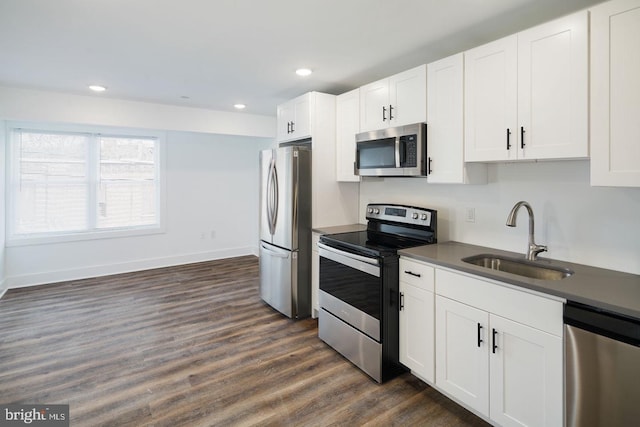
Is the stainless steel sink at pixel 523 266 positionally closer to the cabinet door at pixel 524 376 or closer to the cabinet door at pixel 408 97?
the cabinet door at pixel 524 376

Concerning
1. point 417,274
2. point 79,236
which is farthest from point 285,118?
point 79,236

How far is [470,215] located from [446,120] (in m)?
0.77

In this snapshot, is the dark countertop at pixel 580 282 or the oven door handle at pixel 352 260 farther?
the oven door handle at pixel 352 260

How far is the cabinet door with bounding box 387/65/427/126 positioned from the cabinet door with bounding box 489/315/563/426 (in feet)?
5.05

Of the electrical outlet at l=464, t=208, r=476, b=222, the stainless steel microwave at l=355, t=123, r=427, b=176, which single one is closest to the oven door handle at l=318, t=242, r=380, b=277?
the stainless steel microwave at l=355, t=123, r=427, b=176

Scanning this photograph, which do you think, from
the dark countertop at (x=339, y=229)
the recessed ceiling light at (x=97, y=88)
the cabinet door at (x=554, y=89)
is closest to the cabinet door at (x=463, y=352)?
the cabinet door at (x=554, y=89)

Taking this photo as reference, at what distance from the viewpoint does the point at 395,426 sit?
1.97 m

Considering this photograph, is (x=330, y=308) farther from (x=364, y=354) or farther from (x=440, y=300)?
(x=440, y=300)

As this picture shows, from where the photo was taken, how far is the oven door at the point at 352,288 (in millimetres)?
2393

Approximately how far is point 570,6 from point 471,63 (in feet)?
1.84

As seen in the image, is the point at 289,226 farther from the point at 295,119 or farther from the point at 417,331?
the point at 417,331

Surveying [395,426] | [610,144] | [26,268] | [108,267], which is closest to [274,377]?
[395,426]

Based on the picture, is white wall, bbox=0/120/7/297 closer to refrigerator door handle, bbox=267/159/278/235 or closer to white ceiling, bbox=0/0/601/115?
white ceiling, bbox=0/0/601/115

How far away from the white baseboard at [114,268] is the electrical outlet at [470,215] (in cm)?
444
